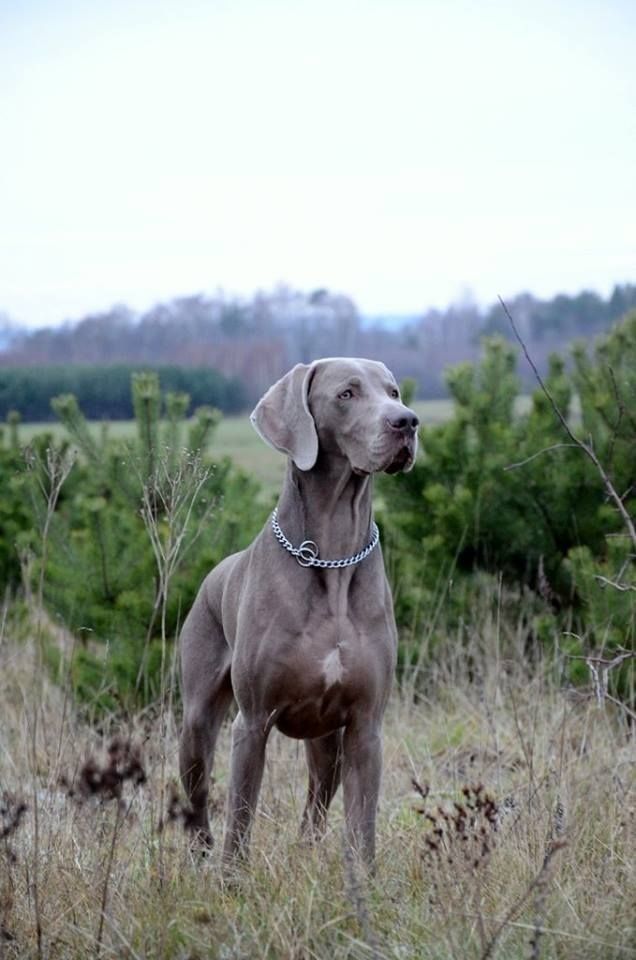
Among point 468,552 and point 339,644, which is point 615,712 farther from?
point 339,644

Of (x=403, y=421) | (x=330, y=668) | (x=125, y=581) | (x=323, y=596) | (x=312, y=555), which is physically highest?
(x=403, y=421)

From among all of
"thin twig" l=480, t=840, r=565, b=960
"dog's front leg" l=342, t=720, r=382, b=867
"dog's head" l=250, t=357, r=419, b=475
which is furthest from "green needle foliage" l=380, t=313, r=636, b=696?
"thin twig" l=480, t=840, r=565, b=960

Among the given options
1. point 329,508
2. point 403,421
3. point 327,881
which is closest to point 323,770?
point 327,881

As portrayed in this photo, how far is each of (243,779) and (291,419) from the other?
1.10 m

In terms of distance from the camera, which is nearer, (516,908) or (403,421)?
(516,908)

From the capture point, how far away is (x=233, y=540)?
637cm

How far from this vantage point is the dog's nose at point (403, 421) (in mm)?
3703

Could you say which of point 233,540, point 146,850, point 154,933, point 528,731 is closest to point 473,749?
point 528,731

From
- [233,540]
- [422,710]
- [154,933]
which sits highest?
[233,540]

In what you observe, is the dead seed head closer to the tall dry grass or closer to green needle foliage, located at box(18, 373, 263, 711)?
the tall dry grass

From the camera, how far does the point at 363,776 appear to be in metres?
3.92

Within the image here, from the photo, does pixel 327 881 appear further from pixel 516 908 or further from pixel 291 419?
pixel 291 419

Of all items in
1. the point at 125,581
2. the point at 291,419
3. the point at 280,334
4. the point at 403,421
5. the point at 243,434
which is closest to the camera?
the point at 403,421

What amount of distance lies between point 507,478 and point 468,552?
505 mm
